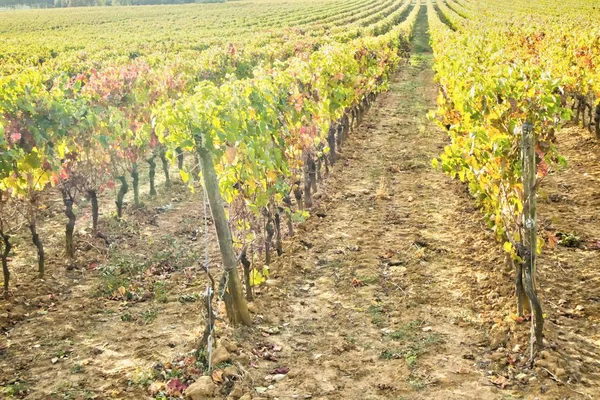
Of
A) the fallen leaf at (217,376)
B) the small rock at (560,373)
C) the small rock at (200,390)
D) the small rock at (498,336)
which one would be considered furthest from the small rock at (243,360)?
the small rock at (560,373)

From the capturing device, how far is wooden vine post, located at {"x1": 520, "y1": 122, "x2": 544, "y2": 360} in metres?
4.93

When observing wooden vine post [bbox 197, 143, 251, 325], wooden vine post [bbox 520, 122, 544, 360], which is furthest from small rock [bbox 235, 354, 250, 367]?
wooden vine post [bbox 520, 122, 544, 360]

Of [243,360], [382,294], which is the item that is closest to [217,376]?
[243,360]

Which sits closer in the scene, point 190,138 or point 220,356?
point 220,356

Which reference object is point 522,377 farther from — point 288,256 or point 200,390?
point 288,256

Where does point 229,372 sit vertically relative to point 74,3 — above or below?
below

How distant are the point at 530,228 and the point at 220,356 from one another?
2968mm

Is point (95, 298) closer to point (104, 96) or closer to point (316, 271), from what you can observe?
point (316, 271)

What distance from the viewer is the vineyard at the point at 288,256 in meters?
4.91

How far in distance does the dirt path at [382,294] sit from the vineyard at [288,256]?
0.03 meters

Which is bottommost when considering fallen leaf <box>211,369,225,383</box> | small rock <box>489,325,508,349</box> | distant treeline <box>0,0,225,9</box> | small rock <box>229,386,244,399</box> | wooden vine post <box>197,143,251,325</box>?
small rock <box>489,325,508,349</box>

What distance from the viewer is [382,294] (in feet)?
20.9

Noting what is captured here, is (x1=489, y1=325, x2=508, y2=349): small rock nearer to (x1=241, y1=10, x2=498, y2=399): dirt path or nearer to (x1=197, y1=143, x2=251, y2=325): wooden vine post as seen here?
(x1=241, y1=10, x2=498, y2=399): dirt path

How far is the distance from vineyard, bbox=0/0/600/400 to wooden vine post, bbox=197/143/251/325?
19 millimetres
